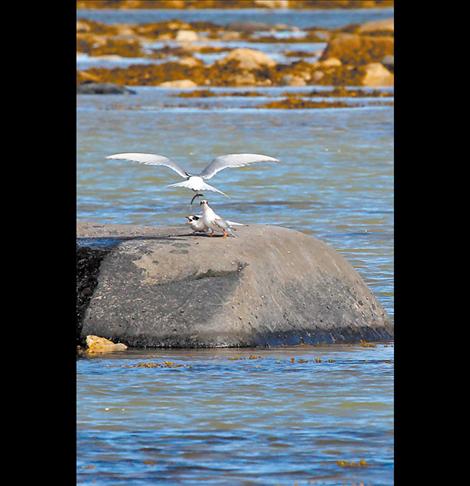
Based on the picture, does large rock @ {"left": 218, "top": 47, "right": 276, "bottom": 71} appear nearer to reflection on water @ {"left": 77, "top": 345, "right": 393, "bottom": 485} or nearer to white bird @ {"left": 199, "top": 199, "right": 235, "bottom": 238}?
white bird @ {"left": 199, "top": 199, "right": 235, "bottom": 238}

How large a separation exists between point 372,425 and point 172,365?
2318 millimetres

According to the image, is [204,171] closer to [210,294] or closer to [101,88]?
[210,294]

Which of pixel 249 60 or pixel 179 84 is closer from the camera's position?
pixel 179 84

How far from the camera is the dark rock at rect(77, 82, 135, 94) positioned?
5391 centimetres

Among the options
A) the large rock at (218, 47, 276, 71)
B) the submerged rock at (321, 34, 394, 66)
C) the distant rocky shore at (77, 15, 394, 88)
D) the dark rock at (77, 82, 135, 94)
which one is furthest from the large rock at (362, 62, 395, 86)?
the dark rock at (77, 82, 135, 94)

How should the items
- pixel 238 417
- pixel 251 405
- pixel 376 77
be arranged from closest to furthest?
1. pixel 238 417
2. pixel 251 405
3. pixel 376 77

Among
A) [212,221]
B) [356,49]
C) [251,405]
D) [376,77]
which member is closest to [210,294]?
[212,221]

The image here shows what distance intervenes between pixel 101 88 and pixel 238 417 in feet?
144

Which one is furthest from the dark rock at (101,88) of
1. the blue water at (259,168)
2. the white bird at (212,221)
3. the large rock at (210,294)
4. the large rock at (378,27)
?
the large rock at (210,294)

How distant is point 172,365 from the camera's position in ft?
41.8

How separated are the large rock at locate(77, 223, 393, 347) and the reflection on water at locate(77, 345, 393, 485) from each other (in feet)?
0.74

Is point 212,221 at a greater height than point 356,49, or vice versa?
point 356,49

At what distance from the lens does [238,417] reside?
1105 centimetres
